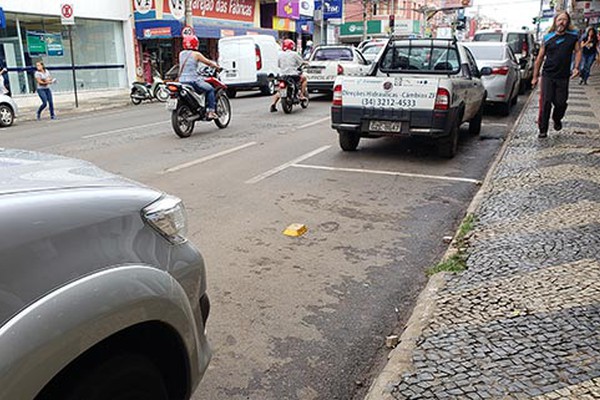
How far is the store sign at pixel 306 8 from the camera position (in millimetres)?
38188

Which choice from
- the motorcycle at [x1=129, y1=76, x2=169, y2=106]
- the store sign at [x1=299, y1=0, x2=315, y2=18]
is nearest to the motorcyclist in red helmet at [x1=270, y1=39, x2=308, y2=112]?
the motorcycle at [x1=129, y1=76, x2=169, y2=106]

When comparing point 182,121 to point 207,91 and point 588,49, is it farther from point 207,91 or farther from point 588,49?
point 588,49

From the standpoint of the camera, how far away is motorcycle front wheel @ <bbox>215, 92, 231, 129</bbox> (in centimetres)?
1202

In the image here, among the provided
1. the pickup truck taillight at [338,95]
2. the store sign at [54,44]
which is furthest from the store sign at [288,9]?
the pickup truck taillight at [338,95]

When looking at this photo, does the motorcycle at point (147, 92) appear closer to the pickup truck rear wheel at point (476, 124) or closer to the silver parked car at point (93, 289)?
the pickup truck rear wheel at point (476, 124)

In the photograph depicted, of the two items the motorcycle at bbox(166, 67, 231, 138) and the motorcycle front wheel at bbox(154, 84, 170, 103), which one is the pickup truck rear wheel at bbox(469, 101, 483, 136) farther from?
the motorcycle front wheel at bbox(154, 84, 170, 103)

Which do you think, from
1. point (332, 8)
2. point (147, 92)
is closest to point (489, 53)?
point (147, 92)

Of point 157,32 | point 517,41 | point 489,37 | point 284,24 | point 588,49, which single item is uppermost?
point 284,24

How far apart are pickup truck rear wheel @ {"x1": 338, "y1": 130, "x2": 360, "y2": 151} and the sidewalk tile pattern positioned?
10.8 ft

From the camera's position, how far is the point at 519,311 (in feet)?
11.3

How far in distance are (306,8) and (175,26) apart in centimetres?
1704

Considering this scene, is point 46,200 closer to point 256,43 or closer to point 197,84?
point 197,84

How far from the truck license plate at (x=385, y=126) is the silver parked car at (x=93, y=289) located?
20.7 ft

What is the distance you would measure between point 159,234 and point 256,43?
19612 millimetres
